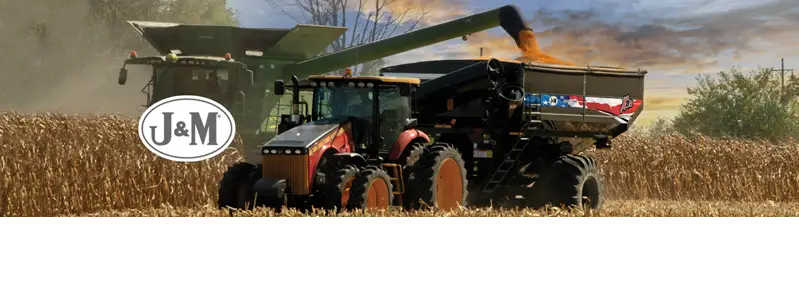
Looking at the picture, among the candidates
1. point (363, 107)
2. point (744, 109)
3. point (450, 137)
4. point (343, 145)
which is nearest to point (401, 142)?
point (363, 107)

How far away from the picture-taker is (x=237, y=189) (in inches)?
501

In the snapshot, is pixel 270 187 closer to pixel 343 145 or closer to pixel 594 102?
pixel 343 145

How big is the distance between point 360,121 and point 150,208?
135 inches

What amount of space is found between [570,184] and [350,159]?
4095mm

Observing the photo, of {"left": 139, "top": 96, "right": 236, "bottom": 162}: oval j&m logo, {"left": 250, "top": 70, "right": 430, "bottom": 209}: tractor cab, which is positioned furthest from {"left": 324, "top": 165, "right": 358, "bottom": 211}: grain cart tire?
{"left": 139, "top": 96, "right": 236, "bottom": 162}: oval j&m logo

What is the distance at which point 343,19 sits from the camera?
1866 cm

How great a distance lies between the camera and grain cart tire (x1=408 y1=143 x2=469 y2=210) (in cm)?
1290

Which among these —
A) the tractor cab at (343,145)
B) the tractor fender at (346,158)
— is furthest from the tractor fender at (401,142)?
the tractor fender at (346,158)

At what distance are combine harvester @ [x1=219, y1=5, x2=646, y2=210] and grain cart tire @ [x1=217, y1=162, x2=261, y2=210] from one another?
0.04ft

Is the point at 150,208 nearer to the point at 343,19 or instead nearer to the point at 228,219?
the point at 228,219

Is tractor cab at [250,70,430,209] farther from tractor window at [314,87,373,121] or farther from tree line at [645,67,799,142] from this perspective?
tree line at [645,67,799,142]

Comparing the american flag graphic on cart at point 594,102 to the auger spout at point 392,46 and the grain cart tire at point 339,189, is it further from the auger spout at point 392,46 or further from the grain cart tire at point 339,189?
the grain cart tire at point 339,189

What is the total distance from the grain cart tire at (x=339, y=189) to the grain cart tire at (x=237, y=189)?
97 cm

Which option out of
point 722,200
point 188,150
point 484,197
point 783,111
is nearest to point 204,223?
point 188,150
